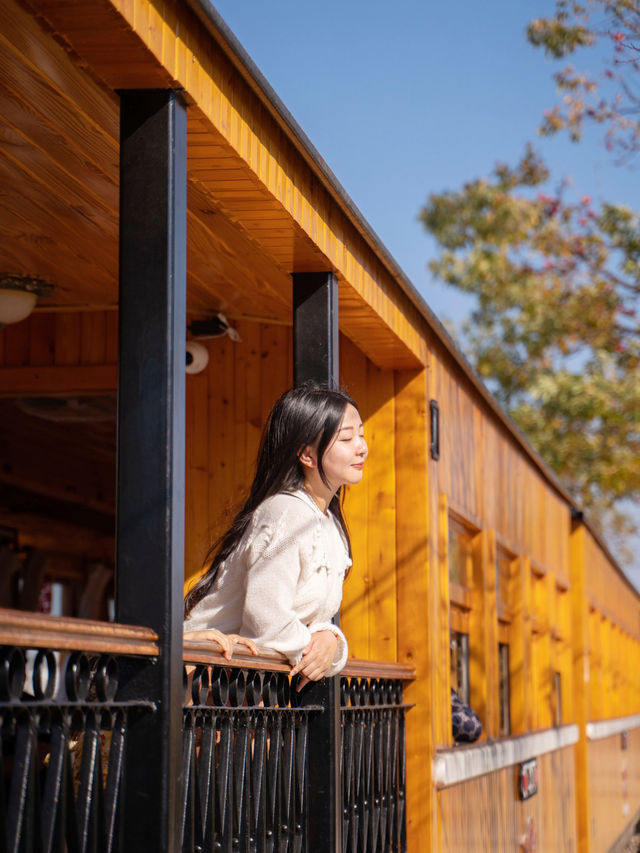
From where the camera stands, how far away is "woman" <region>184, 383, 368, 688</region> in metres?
3.96

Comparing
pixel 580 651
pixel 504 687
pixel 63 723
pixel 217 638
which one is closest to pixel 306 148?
pixel 217 638

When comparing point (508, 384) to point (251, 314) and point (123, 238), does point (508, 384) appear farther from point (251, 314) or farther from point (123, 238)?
point (123, 238)

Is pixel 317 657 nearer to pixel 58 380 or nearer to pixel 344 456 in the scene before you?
pixel 344 456

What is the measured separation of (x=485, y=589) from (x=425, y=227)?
18.9m

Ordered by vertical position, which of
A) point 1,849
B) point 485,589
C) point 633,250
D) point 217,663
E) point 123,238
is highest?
point 633,250

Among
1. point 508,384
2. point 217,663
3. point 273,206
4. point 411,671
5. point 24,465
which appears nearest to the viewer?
point 217,663

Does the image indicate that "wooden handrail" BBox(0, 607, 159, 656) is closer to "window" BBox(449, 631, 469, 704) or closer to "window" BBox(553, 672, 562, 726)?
"window" BBox(449, 631, 469, 704)

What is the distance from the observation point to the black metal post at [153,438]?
297 centimetres

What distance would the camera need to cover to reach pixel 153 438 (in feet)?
10.1

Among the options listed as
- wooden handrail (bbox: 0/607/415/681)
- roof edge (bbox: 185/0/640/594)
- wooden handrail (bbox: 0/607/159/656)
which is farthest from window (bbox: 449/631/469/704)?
wooden handrail (bbox: 0/607/159/656)

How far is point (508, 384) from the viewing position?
24.3 m

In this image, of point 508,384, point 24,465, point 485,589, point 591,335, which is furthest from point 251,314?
point 508,384

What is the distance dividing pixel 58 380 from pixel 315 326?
210 cm

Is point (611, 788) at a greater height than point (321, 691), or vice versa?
point (321, 691)
